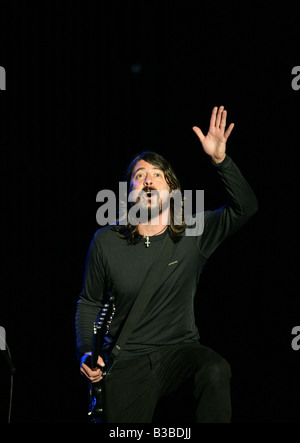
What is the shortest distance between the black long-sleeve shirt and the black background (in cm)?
112

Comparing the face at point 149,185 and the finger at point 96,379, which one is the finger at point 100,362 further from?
the face at point 149,185

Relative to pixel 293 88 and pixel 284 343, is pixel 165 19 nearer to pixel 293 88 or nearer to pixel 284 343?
pixel 293 88

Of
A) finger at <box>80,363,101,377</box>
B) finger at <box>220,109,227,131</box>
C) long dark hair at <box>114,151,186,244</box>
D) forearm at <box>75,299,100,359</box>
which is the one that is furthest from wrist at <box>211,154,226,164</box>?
finger at <box>80,363,101,377</box>

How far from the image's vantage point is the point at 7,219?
15.3 feet

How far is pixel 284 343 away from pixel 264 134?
5.93 feet

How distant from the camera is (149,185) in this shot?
11.8 feet

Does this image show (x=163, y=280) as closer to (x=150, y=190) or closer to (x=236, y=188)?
(x=150, y=190)

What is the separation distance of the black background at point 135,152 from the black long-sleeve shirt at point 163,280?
3.67ft

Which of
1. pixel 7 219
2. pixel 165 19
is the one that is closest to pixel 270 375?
pixel 7 219

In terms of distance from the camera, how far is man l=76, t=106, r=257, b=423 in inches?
125

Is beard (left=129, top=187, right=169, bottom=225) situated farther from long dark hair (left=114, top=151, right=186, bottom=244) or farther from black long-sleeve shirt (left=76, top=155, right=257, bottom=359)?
black long-sleeve shirt (left=76, top=155, right=257, bottom=359)

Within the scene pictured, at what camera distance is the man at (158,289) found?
3.16m

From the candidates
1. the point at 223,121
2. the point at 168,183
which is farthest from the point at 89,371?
the point at 223,121

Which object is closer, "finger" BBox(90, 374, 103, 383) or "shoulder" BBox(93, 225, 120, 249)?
"finger" BBox(90, 374, 103, 383)
